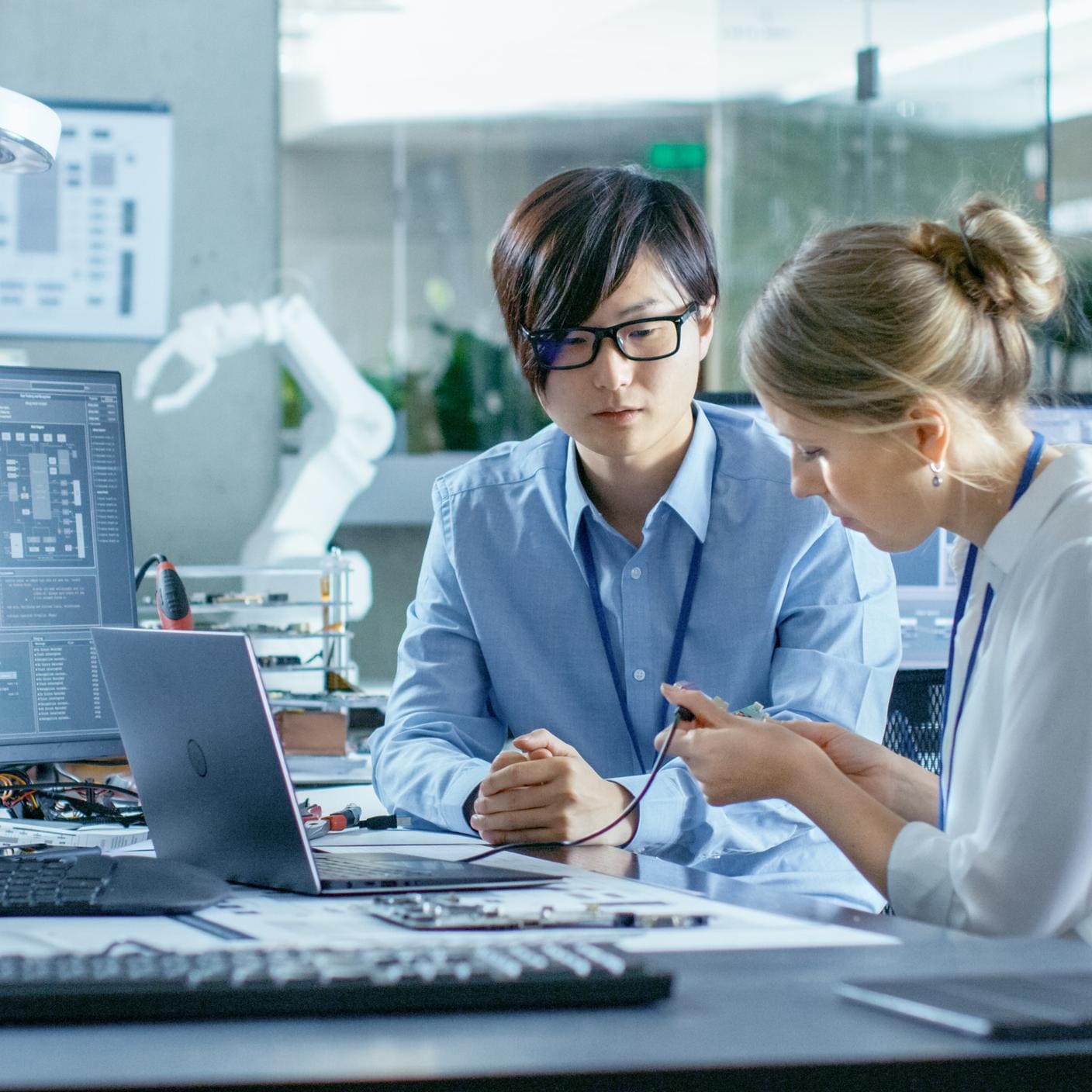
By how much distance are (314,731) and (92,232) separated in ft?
4.47

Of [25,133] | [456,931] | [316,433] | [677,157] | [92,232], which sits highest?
[677,157]

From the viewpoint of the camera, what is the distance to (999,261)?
45.8 inches

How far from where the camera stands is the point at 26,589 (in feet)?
4.54

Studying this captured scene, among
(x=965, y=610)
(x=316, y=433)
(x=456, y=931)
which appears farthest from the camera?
(x=316, y=433)

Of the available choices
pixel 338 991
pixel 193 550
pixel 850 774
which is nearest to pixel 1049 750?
pixel 850 774

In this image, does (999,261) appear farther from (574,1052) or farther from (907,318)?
(574,1052)

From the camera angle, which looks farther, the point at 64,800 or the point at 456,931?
the point at 64,800

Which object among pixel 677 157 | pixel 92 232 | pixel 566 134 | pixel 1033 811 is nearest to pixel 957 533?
pixel 1033 811

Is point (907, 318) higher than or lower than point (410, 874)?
higher

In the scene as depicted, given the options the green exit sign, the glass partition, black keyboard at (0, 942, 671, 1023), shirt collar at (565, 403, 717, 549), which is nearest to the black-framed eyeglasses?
shirt collar at (565, 403, 717, 549)

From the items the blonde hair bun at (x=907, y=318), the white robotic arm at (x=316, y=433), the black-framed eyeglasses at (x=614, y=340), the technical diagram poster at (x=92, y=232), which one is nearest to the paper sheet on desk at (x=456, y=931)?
the blonde hair bun at (x=907, y=318)

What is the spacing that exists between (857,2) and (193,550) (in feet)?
6.14

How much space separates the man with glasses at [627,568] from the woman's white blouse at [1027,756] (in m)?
0.35

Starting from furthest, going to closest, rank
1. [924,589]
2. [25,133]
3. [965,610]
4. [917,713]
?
[924,589], [917,713], [25,133], [965,610]
